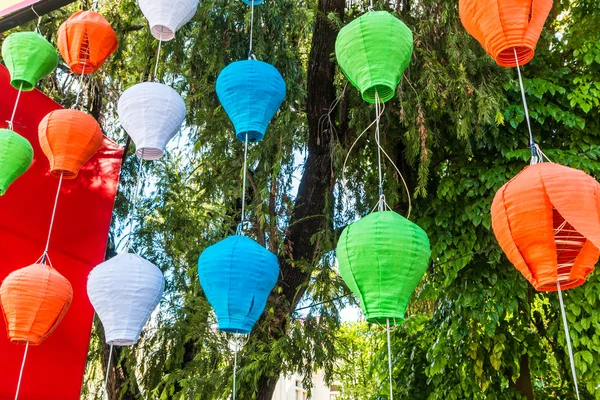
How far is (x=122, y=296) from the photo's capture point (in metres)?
2.07

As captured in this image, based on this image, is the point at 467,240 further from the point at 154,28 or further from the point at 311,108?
the point at 154,28

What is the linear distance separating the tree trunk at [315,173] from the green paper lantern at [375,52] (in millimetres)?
1545

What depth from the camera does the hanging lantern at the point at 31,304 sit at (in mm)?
2201

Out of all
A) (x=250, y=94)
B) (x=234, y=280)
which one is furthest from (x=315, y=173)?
(x=234, y=280)

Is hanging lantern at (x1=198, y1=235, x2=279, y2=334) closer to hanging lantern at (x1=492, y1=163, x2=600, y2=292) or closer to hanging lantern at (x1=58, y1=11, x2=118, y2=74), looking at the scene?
hanging lantern at (x1=492, y1=163, x2=600, y2=292)

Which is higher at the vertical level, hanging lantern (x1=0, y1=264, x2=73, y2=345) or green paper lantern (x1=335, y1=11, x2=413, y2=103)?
green paper lantern (x1=335, y1=11, x2=413, y2=103)

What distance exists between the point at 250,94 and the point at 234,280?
0.69 m

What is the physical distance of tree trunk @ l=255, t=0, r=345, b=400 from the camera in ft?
11.4

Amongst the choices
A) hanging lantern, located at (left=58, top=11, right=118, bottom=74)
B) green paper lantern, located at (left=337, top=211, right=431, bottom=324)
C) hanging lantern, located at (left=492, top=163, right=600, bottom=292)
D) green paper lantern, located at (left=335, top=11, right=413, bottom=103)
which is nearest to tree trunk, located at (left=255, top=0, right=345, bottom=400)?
hanging lantern, located at (left=58, top=11, right=118, bottom=74)

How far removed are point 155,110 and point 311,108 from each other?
62.4 inches

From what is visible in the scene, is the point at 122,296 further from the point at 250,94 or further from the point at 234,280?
the point at 250,94

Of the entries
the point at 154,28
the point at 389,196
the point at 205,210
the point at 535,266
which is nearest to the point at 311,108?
the point at 389,196

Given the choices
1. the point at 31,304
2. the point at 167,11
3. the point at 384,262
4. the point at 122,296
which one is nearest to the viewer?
the point at 384,262

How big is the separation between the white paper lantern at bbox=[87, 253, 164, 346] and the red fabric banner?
4.18ft
